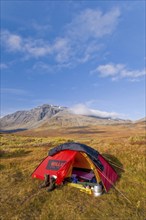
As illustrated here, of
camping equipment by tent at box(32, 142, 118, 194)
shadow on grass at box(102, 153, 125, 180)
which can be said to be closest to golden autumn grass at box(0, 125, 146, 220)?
shadow on grass at box(102, 153, 125, 180)

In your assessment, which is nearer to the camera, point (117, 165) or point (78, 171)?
point (78, 171)

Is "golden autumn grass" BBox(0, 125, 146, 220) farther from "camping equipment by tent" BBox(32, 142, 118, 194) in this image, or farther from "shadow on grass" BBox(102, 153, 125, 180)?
"camping equipment by tent" BBox(32, 142, 118, 194)

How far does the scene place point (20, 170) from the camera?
14.0 metres

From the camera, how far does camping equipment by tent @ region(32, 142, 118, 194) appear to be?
1047cm

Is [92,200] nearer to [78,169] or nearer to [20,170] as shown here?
[78,169]

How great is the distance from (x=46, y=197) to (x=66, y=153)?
2886 millimetres

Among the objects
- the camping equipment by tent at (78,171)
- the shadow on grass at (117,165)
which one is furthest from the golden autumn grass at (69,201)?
the camping equipment by tent at (78,171)

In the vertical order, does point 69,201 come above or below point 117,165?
below

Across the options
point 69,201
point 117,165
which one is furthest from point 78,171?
point 69,201

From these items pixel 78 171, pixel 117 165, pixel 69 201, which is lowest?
pixel 69 201

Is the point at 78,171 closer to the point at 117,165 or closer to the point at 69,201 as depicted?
the point at 117,165

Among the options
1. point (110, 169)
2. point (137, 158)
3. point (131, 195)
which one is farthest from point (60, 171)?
point (137, 158)

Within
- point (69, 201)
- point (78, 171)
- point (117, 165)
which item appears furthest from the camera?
point (117, 165)

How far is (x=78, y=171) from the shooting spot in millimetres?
12633
